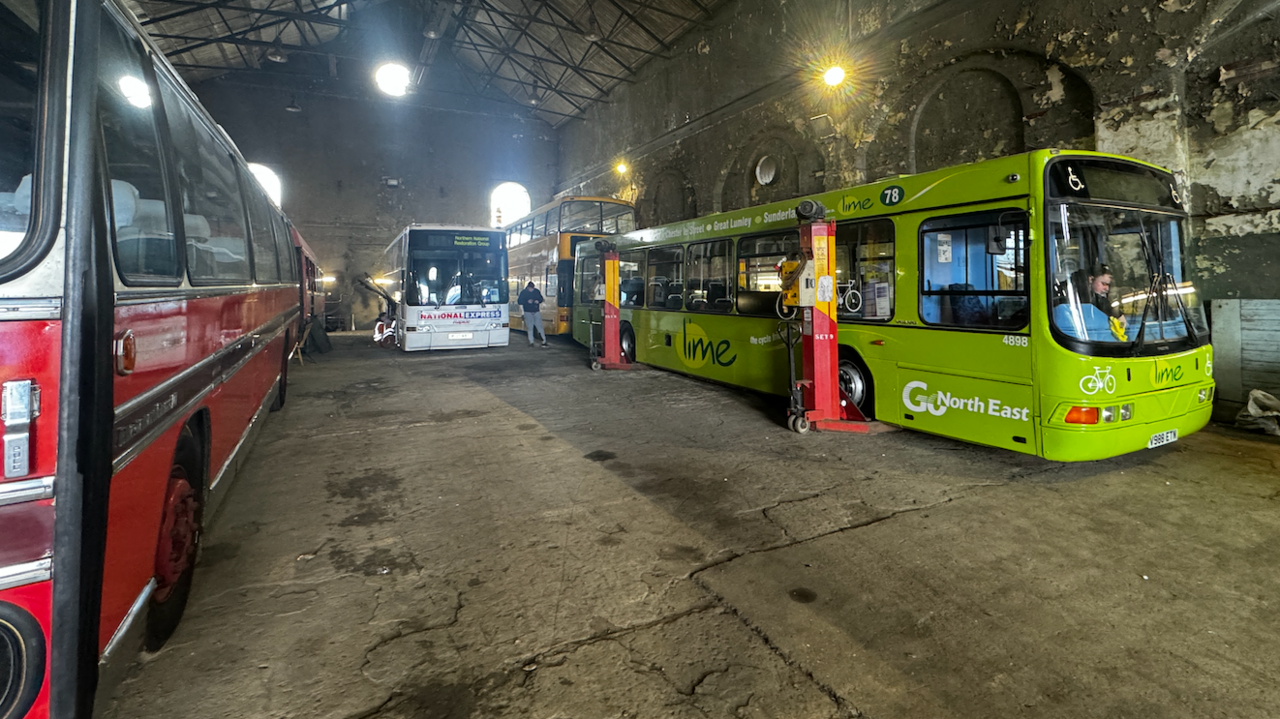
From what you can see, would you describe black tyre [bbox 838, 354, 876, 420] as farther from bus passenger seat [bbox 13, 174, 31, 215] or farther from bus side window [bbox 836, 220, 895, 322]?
bus passenger seat [bbox 13, 174, 31, 215]

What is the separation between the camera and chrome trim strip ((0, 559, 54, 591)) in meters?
1.48

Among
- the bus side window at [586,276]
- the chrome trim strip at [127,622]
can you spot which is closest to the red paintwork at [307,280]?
the bus side window at [586,276]

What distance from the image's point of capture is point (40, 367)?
60.3 inches

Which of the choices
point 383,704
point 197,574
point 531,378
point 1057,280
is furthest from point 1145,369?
point 531,378

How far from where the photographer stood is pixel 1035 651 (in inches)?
103

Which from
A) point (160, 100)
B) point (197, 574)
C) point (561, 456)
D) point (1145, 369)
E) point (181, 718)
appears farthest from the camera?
point (561, 456)

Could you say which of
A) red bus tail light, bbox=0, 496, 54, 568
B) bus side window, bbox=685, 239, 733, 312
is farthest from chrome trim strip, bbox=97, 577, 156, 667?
bus side window, bbox=685, 239, 733, 312

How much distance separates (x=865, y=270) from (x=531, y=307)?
1042 cm

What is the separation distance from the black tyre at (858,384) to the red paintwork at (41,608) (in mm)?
6273

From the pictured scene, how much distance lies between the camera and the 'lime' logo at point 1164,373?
15.5 ft

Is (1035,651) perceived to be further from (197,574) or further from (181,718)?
(197,574)

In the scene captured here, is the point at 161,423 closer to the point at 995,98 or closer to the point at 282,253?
the point at 282,253

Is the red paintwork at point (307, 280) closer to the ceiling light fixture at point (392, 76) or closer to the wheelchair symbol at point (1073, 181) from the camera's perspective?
the ceiling light fixture at point (392, 76)

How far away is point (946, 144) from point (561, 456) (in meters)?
8.94
